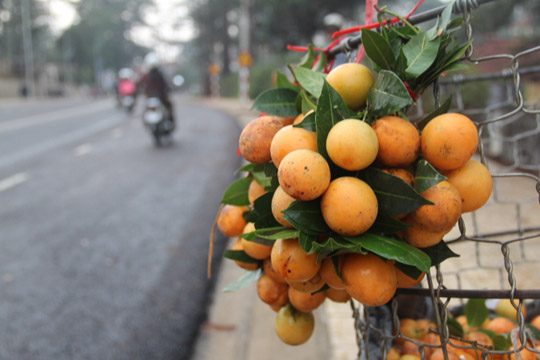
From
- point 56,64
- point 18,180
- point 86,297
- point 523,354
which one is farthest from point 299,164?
point 56,64

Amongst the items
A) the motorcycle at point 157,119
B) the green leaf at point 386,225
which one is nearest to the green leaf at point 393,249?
the green leaf at point 386,225

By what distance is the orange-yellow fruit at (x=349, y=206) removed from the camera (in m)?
0.80

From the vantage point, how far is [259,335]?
7.82ft

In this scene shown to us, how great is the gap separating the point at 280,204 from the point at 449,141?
33cm

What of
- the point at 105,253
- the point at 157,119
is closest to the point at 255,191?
the point at 105,253

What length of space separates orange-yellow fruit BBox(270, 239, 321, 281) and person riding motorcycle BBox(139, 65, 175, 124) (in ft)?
28.9

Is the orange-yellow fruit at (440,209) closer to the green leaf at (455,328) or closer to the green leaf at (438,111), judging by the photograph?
the green leaf at (438,111)

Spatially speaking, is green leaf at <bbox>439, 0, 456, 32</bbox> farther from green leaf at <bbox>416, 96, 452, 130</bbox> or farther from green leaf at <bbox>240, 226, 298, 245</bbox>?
green leaf at <bbox>240, 226, 298, 245</bbox>

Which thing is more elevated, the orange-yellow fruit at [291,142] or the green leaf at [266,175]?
the orange-yellow fruit at [291,142]

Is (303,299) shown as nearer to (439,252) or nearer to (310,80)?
(439,252)

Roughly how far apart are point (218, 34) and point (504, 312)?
130ft

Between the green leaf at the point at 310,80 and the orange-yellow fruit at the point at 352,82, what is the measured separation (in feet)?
0.18

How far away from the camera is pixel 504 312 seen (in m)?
1.52

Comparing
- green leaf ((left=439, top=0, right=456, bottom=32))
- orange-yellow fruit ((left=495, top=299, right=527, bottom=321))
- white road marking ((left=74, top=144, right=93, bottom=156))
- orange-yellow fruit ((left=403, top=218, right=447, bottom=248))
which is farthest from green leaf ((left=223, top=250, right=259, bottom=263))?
white road marking ((left=74, top=144, right=93, bottom=156))
